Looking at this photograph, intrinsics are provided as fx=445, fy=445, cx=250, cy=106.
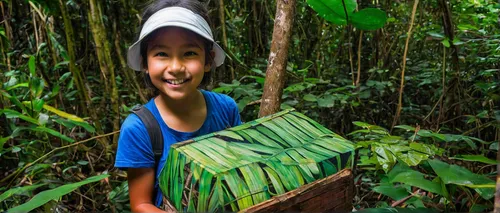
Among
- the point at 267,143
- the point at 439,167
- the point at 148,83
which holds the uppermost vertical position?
the point at 148,83

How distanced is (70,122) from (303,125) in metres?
1.22

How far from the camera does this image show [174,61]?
1103mm

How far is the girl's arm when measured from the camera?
1081 millimetres

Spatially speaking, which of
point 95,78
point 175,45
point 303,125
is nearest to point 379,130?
point 303,125

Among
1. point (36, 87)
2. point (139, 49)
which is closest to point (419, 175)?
point (139, 49)

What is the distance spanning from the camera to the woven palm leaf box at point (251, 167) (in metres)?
0.83

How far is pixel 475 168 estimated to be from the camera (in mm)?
1913

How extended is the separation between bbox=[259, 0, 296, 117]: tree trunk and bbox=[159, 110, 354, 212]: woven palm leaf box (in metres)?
0.37

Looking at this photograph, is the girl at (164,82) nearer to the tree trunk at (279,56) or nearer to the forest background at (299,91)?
the tree trunk at (279,56)

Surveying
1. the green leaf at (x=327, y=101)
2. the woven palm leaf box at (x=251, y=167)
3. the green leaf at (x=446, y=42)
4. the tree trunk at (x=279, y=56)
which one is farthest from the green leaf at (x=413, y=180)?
the green leaf at (x=446, y=42)

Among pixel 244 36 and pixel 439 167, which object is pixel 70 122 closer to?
pixel 439 167

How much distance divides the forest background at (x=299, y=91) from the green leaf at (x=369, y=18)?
1.31ft

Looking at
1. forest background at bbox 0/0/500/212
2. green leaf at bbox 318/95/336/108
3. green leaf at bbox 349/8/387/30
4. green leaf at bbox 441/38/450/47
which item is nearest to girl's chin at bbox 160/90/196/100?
forest background at bbox 0/0/500/212

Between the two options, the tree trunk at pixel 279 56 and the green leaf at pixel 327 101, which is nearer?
the tree trunk at pixel 279 56
